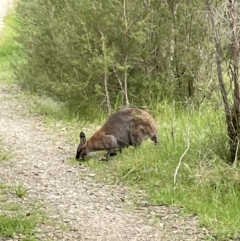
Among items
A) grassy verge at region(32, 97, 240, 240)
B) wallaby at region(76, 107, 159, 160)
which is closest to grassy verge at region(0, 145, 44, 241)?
grassy verge at region(32, 97, 240, 240)

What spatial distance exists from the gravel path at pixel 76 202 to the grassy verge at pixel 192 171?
0.19 m

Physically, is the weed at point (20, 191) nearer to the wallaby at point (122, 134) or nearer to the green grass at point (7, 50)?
the wallaby at point (122, 134)

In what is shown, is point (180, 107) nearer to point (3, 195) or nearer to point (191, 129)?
point (191, 129)

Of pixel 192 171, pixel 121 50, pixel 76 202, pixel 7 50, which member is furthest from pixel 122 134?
pixel 7 50

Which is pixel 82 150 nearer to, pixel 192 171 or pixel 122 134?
pixel 122 134

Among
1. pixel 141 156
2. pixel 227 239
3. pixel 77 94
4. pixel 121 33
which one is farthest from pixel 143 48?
pixel 227 239

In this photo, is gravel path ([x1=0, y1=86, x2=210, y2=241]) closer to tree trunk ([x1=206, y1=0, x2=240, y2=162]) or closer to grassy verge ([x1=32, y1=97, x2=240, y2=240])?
grassy verge ([x1=32, y1=97, x2=240, y2=240])

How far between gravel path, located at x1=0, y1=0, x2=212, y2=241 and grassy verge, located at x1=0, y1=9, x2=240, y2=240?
190 mm

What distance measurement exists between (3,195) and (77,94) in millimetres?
4404

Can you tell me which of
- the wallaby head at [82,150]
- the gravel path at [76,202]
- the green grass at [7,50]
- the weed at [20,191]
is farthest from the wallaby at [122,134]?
the green grass at [7,50]

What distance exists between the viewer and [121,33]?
34.5 ft

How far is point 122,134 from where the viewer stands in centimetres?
872

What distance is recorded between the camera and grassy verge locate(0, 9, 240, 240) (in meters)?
6.46

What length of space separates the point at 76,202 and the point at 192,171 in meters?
1.31
